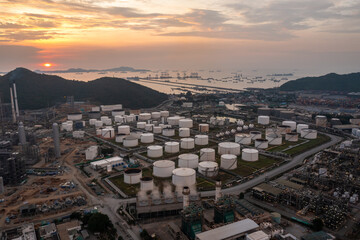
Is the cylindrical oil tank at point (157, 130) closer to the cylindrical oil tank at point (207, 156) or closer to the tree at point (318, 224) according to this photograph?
the cylindrical oil tank at point (207, 156)

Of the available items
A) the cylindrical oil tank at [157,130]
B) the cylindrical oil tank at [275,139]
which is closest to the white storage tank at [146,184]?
the cylindrical oil tank at [275,139]

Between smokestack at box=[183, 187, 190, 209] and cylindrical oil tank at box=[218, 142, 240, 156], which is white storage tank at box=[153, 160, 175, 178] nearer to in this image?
smokestack at box=[183, 187, 190, 209]

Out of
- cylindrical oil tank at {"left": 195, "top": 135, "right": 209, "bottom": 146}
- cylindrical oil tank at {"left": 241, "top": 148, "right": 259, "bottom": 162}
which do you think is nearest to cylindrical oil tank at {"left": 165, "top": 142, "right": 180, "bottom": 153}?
cylindrical oil tank at {"left": 195, "top": 135, "right": 209, "bottom": 146}

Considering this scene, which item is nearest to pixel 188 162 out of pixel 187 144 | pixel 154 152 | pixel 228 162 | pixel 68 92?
pixel 228 162

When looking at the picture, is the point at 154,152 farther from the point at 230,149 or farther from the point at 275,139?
the point at 275,139

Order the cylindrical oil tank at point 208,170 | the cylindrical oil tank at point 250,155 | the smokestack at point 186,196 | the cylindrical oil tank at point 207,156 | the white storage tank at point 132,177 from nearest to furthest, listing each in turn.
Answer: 1. the smokestack at point 186,196
2. the white storage tank at point 132,177
3. the cylindrical oil tank at point 208,170
4. the cylindrical oil tank at point 207,156
5. the cylindrical oil tank at point 250,155

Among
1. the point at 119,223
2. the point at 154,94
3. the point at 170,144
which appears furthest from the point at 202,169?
the point at 154,94

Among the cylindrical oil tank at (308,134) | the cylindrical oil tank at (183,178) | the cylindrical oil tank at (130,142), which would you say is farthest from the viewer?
the cylindrical oil tank at (308,134)
